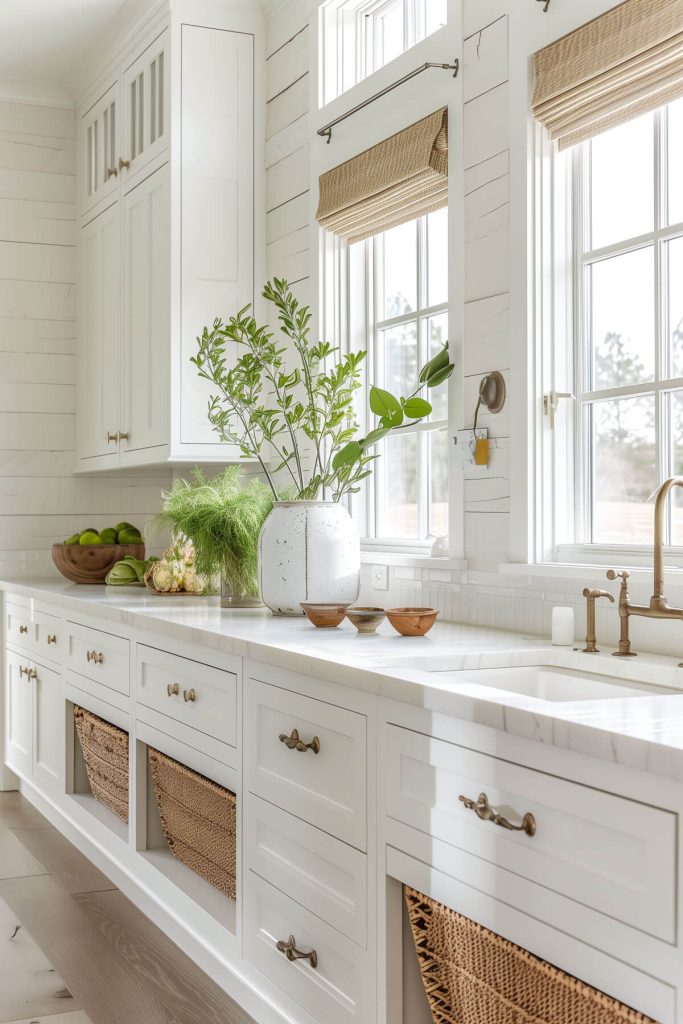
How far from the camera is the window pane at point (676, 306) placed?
7.33ft

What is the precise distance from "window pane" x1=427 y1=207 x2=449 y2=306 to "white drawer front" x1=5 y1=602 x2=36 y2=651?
2.02 meters

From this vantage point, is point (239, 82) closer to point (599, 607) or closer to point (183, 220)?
point (183, 220)

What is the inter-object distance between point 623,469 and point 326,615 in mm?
764

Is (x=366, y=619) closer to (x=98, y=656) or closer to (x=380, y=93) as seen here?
(x=98, y=656)

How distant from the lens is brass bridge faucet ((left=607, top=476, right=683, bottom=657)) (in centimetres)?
196

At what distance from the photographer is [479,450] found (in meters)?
2.67

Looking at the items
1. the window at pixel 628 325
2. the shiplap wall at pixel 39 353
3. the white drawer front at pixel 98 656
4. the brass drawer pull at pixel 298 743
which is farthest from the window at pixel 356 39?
the brass drawer pull at pixel 298 743

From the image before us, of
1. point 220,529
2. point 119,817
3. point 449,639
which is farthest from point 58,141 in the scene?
point 449,639

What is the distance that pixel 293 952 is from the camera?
2.08 meters

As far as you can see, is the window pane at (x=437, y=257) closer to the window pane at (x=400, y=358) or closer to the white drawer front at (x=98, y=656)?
the window pane at (x=400, y=358)

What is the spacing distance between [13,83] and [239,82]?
1528mm

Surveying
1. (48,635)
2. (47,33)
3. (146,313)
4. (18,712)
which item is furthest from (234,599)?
(47,33)

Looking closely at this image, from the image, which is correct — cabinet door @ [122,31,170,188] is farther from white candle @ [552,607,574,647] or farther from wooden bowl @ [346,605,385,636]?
white candle @ [552,607,574,647]

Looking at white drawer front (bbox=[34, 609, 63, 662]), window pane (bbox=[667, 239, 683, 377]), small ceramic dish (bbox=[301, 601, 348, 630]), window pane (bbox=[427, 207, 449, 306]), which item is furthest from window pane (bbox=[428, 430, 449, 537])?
white drawer front (bbox=[34, 609, 63, 662])
